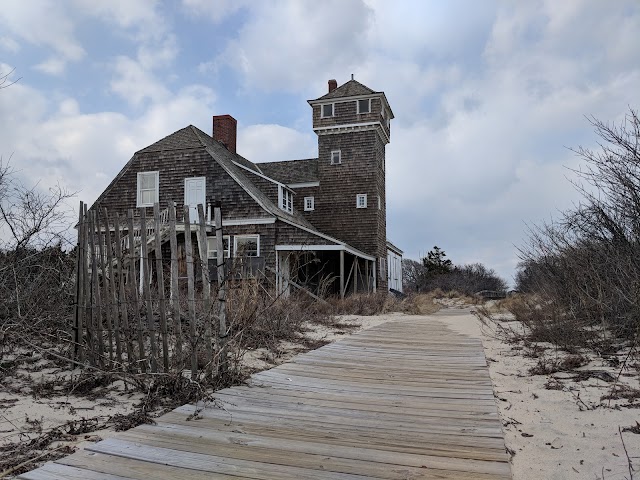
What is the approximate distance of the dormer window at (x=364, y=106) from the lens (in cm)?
2575

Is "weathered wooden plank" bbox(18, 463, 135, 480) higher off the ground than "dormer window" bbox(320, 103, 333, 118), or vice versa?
"dormer window" bbox(320, 103, 333, 118)

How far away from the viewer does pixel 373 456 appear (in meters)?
3.12

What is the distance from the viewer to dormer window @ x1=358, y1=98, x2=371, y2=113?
84.5 ft

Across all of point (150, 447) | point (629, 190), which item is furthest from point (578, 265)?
point (150, 447)

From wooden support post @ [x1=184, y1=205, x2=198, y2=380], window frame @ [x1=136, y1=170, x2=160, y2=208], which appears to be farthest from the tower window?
wooden support post @ [x1=184, y1=205, x2=198, y2=380]

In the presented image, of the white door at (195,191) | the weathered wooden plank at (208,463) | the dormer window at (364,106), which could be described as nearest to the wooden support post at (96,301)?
the weathered wooden plank at (208,463)

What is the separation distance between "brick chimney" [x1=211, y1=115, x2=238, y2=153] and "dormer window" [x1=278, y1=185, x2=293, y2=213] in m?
4.55

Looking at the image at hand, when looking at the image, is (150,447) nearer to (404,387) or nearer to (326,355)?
(404,387)

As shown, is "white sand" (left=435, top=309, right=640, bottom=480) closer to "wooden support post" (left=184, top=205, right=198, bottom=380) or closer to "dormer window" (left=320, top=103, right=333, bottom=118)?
"wooden support post" (left=184, top=205, right=198, bottom=380)

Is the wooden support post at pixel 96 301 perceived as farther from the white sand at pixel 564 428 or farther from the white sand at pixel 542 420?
the white sand at pixel 564 428

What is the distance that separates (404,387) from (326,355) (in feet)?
7.56

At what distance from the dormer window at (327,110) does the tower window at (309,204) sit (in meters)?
4.45

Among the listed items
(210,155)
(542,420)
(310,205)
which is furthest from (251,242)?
(542,420)

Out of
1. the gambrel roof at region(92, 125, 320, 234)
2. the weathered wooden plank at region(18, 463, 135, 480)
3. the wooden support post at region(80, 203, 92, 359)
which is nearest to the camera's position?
the weathered wooden plank at region(18, 463, 135, 480)
